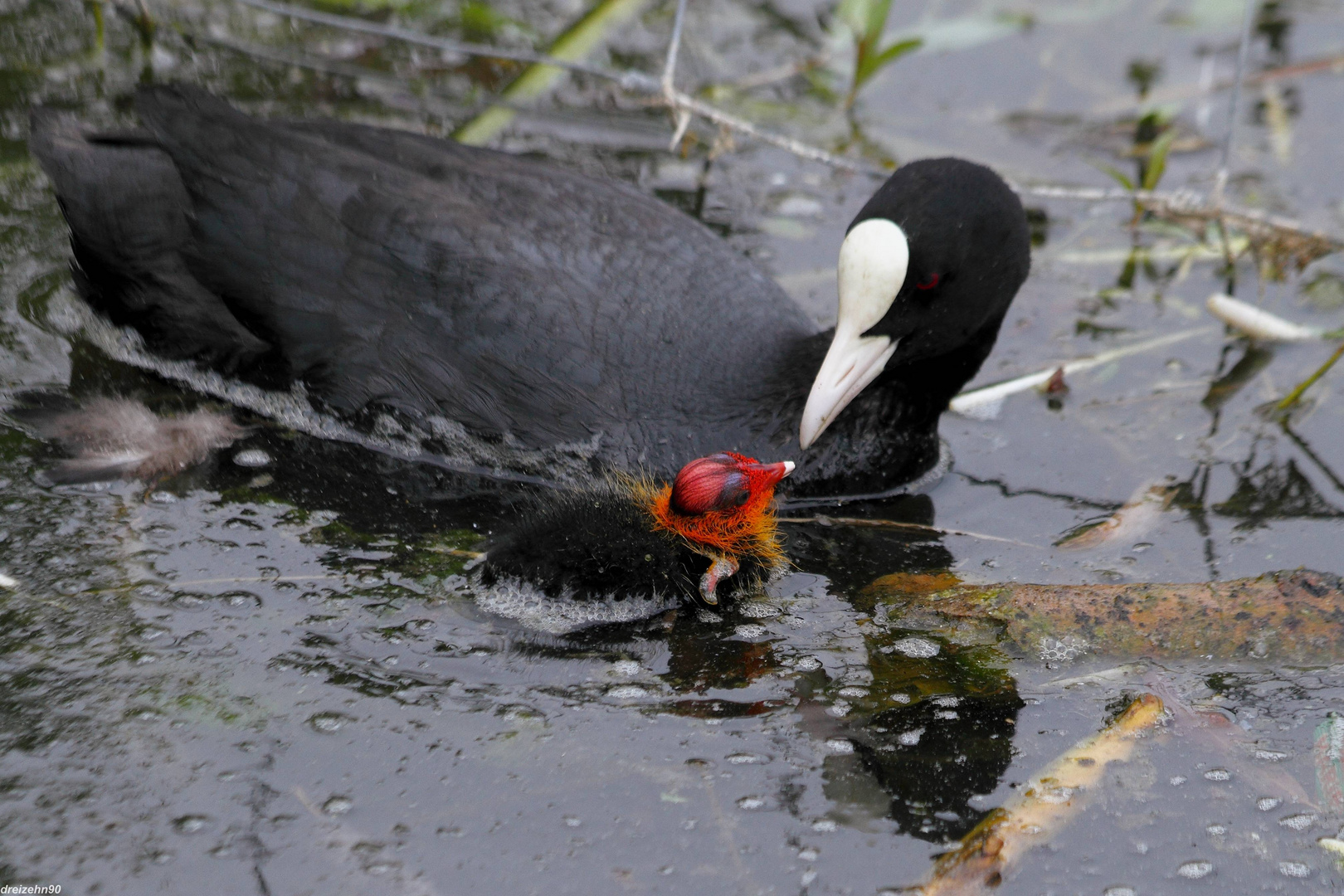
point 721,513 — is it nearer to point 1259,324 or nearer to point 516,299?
point 516,299

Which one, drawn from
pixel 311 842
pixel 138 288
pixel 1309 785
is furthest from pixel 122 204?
pixel 1309 785

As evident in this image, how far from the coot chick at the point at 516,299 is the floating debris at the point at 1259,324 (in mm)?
1095

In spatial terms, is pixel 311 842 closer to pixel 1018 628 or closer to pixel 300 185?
pixel 1018 628

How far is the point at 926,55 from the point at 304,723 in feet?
13.9

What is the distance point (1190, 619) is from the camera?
98.9 inches

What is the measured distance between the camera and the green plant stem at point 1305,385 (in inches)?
133

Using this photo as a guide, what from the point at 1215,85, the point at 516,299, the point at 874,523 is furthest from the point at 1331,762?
the point at 1215,85

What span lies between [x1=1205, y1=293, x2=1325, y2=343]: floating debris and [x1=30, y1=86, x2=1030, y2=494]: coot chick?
3.59 feet

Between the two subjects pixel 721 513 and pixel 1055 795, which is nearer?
pixel 1055 795

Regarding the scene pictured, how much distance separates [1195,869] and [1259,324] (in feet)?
7.43

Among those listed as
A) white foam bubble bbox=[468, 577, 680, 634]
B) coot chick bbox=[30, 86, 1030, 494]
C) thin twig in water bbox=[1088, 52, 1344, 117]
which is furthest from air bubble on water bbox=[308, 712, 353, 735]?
thin twig in water bbox=[1088, 52, 1344, 117]

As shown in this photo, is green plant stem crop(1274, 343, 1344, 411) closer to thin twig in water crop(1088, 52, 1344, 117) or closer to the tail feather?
thin twig in water crop(1088, 52, 1344, 117)

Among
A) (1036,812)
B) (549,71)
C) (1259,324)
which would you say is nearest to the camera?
(1036,812)

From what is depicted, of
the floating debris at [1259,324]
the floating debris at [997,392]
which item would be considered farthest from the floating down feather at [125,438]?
the floating debris at [1259,324]
